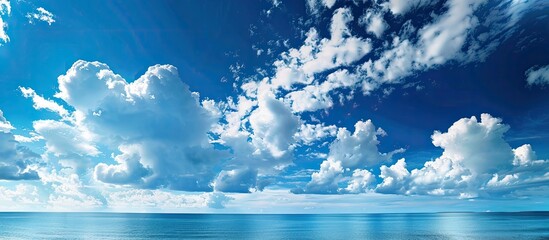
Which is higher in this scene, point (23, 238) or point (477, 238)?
point (23, 238)

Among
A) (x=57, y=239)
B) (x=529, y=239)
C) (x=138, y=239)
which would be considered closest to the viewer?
(x=529, y=239)

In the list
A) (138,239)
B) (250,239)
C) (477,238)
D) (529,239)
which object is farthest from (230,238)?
(529,239)

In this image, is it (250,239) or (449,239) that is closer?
(449,239)

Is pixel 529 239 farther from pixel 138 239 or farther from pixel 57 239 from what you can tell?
pixel 57 239

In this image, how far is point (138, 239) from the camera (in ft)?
402

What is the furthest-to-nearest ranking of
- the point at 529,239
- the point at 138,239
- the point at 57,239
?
the point at 138,239, the point at 57,239, the point at 529,239

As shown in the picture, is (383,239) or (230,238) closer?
(383,239)

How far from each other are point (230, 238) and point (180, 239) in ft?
69.4

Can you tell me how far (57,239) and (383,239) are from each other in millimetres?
125464

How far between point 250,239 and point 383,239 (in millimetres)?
51770

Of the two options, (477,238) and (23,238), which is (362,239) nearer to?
(477,238)

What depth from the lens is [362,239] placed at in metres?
116

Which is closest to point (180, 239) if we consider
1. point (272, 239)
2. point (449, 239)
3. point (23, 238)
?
point (272, 239)

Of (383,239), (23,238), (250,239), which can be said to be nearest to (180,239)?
(250,239)
